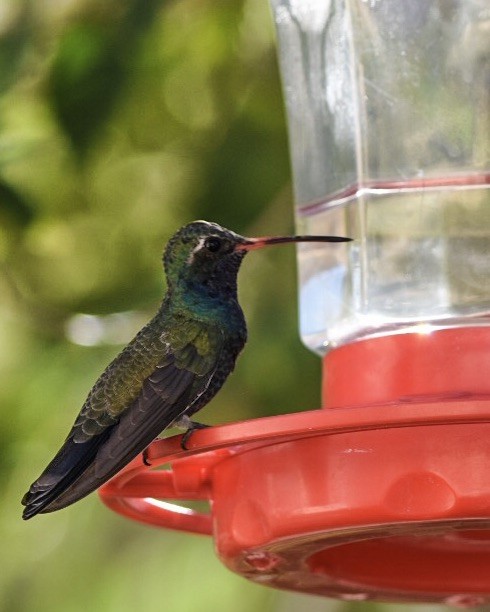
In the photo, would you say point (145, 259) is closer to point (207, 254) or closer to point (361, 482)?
point (207, 254)

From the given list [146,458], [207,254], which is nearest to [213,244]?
[207,254]

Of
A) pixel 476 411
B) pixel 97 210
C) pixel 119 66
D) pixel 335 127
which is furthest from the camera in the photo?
pixel 97 210

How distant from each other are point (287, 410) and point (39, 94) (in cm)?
135

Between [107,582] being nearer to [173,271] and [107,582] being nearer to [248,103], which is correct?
[248,103]

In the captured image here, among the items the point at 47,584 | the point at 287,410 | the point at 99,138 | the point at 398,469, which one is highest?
the point at 99,138

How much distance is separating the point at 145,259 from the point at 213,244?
6.42 ft

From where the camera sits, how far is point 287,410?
16.2 feet

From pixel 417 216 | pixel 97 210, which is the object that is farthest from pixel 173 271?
pixel 97 210

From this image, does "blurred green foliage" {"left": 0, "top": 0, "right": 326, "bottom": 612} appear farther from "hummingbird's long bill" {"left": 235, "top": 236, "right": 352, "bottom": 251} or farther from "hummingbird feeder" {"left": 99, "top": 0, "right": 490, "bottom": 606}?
"hummingbird's long bill" {"left": 235, "top": 236, "right": 352, "bottom": 251}

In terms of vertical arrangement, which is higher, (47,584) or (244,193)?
(244,193)

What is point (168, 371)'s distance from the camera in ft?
9.87

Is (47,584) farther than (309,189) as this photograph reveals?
Yes

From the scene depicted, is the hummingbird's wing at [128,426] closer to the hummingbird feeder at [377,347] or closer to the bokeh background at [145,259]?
the hummingbird feeder at [377,347]

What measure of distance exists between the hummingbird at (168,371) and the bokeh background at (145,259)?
4.63 feet
